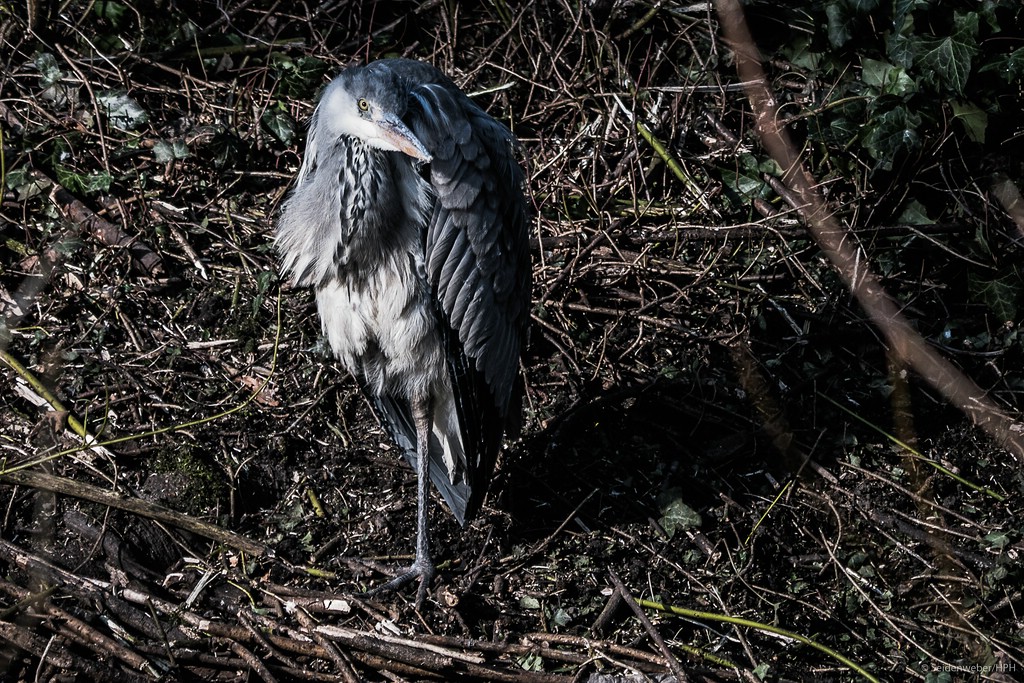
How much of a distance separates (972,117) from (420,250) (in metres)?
2.59

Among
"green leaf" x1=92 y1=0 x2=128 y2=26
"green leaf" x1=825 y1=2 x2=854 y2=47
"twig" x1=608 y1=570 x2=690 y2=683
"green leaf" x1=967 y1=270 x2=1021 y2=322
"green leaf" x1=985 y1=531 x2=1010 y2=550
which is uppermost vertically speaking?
"green leaf" x1=92 y1=0 x2=128 y2=26

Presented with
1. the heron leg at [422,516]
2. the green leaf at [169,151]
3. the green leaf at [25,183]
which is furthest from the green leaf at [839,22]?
the green leaf at [25,183]

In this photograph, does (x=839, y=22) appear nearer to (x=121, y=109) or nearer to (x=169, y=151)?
(x=169, y=151)

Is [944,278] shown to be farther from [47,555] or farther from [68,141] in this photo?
[68,141]

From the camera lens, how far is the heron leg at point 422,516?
3568 millimetres

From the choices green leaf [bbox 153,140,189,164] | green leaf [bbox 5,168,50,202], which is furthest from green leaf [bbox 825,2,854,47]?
green leaf [bbox 5,168,50,202]

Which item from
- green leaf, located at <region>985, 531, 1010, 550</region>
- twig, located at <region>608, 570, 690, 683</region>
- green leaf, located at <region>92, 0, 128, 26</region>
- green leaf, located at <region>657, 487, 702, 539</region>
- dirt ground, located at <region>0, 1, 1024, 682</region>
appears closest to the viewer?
twig, located at <region>608, 570, 690, 683</region>

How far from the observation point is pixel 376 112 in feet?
10.3

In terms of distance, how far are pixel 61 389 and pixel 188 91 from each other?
1759mm

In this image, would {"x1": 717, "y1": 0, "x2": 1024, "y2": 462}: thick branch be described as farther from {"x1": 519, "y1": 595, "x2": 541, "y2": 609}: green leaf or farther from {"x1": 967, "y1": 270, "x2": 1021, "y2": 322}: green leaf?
{"x1": 519, "y1": 595, "x2": 541, "y2": 609}: green leaf

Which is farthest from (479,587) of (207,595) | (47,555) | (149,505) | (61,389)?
(61,389)

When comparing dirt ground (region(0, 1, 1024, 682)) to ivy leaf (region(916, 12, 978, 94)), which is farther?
ivy leaf (region(916, 12, 978, 94))

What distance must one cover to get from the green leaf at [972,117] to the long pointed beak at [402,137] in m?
2.55

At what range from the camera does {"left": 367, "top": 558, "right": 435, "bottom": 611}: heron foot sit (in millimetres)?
3533
